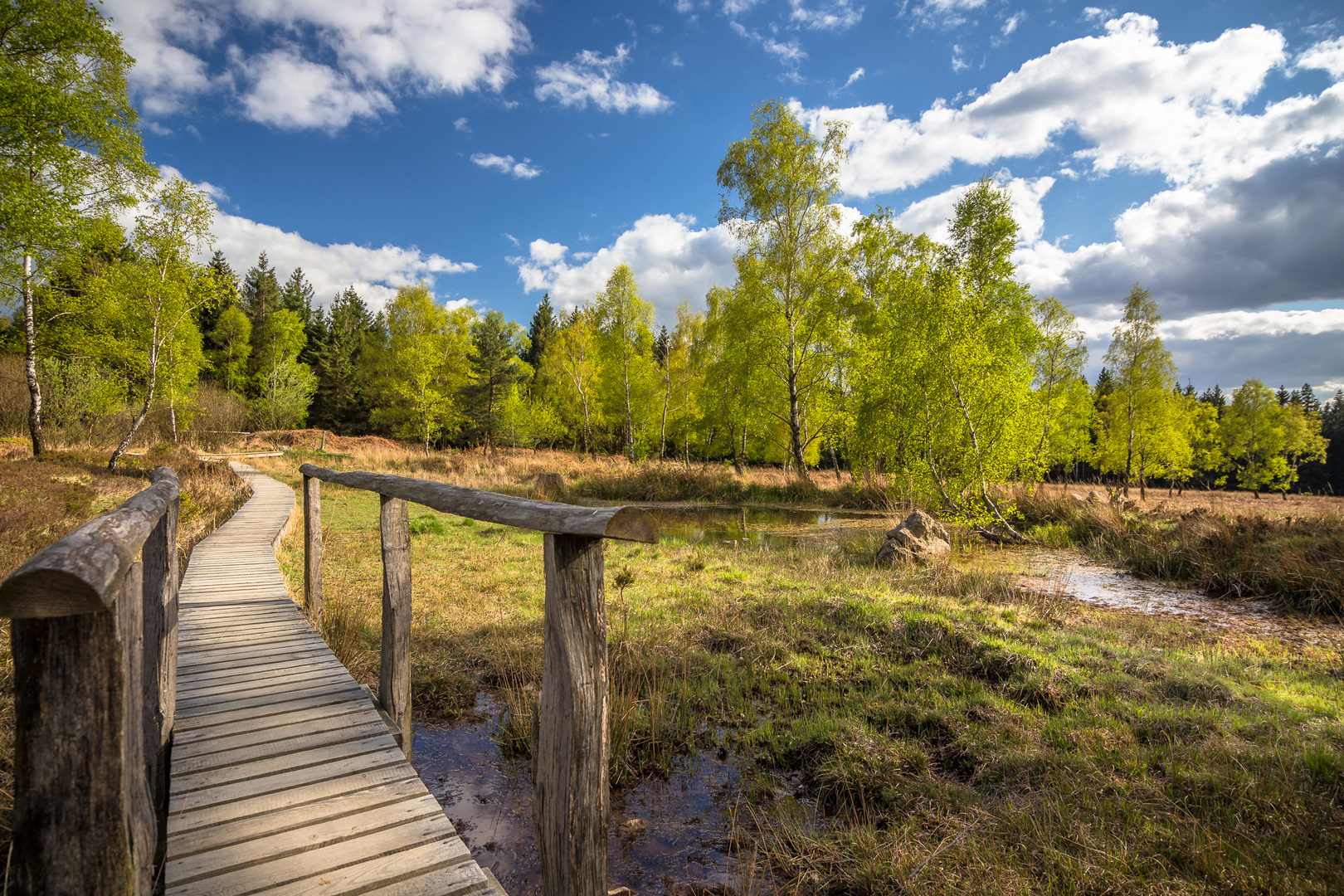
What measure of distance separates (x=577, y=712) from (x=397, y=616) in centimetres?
210

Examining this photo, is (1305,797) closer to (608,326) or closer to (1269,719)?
(1269,719)

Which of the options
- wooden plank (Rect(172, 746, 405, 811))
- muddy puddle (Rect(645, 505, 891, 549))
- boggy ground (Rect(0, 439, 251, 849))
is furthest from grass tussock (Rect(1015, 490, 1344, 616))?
boggy ground (Rect(0, 439, 251, 849))

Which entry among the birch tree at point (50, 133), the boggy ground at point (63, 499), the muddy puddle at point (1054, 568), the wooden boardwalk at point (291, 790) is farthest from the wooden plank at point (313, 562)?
the birch tree at point (50, 133)

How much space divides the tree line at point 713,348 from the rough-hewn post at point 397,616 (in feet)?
36.1

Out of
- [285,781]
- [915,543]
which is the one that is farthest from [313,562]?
[915,543]

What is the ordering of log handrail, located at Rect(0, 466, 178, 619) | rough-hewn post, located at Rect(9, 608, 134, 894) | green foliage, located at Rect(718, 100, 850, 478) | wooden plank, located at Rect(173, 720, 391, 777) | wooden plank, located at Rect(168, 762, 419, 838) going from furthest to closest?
1. green foliage, located at Rect(718, 100, 850, 478)
2. wooden plank, located at Rect(173, 720, 391, 777)
3. wooden plank, located at Rect(168, 762, 419, 838)
4. rough-hewn post, located at Rect(9, 608, 134, 894)
5. log handrail, located at Rect(0, 466, 178, 619)

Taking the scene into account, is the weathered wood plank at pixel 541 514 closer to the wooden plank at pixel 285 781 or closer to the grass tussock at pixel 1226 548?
the wooden plank at pixel 285 781

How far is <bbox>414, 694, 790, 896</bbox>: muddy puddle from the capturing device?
10.2ft

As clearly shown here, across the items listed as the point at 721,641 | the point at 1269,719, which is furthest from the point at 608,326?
the point at 1269,719

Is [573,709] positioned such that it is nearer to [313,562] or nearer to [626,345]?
[313,562]

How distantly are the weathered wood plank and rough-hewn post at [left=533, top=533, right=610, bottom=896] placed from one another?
0.10 m

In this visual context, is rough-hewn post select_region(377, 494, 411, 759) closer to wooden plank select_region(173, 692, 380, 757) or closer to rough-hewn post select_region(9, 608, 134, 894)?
wooden plank select_region(173, 692, 380, 757)

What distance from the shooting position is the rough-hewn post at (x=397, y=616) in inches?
143

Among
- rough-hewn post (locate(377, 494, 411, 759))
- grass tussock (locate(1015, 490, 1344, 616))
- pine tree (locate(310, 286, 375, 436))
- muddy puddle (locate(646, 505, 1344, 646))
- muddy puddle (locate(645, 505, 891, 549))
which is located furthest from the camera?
pine tree (locate(310, 286, 375, 436))
